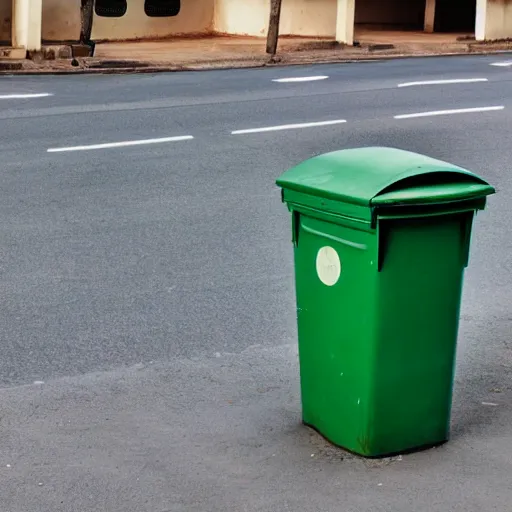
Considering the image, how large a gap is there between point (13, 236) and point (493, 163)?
531 centimetres

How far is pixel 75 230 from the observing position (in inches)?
384

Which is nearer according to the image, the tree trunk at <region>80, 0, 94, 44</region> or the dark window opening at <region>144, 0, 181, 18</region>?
the tree trunk at <region>80, 0, 94, 44</region>

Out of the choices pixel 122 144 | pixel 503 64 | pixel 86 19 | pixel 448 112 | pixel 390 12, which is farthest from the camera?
pixel 390 12

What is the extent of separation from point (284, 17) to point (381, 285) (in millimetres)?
25611

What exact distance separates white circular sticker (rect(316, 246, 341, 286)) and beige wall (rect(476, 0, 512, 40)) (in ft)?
80.8

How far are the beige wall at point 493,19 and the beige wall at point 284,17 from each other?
341cm

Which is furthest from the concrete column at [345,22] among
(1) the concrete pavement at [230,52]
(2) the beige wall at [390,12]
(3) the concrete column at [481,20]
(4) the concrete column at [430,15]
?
(2) the beige wall at [390,12]

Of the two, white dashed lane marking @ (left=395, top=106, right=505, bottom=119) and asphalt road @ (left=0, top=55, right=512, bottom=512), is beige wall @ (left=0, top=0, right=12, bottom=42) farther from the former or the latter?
white dashed lane marking @ (left=395, top=106, right=505, bottom=119)

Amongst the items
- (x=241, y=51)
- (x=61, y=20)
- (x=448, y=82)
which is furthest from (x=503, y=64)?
(x=61, y=20)

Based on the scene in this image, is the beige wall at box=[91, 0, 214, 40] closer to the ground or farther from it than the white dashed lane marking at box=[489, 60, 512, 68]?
farther from it

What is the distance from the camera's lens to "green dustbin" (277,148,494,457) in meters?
4.97

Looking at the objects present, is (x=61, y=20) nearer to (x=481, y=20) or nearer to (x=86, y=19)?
(x=86, y=19)

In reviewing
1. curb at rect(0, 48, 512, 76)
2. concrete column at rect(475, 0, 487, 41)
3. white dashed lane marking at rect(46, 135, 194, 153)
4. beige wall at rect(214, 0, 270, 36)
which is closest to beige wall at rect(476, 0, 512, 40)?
concrete column at rect(475, 0, 487, 41)

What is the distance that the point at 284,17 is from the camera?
2994 centimetres
